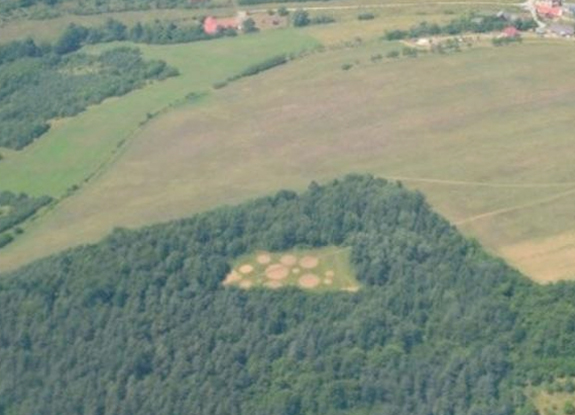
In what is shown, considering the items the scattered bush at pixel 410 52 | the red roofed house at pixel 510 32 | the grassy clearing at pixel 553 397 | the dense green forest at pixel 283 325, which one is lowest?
the grassy clearing at pixel 553 397

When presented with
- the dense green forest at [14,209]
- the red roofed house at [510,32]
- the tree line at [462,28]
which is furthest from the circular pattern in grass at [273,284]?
the red roofed house at [510,32]

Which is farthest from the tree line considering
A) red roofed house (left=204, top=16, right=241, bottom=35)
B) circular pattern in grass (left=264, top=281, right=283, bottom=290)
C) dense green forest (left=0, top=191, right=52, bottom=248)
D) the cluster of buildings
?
circular pattern in grass (left=264, top=281, right=283, bottom=290)

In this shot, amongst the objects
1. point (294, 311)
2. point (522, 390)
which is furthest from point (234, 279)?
point (522, 390)

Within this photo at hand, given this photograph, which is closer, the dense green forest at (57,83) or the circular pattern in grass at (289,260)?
the circular pattern in grass at (289,260)

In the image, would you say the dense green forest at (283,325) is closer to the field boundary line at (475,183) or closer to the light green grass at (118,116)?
the field boundary line at (475,183)

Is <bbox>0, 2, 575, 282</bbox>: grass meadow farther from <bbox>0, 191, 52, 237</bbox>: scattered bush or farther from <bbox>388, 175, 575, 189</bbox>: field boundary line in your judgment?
<bbox>0, 191, 52, 237</bbox>: scattered bush

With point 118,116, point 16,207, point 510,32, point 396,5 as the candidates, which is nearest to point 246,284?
point 16,207

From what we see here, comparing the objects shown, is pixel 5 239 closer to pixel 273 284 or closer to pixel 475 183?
pixel 273 284
